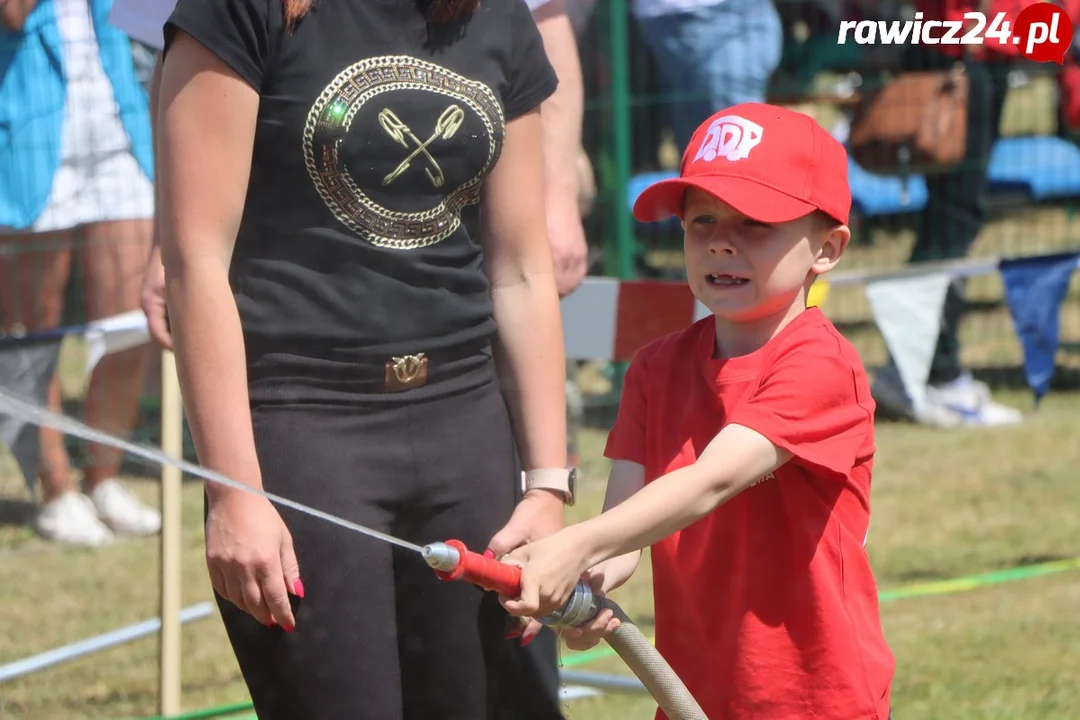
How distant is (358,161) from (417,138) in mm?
95

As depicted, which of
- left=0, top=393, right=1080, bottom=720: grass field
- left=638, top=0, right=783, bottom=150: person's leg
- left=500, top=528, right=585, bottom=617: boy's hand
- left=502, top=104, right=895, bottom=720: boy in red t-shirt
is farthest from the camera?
left=638, top=0, right=783, bottom=150: person's leg

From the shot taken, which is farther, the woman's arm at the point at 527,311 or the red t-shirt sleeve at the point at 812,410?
the woman's arm at the point at 527,311

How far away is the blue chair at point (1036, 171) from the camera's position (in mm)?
10023

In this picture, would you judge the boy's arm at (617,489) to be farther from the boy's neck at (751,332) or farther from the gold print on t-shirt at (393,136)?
the gold print on t-shirt at (393,136)

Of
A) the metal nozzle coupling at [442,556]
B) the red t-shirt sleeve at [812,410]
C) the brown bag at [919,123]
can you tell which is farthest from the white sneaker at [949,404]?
the metal nozzle coupling at [442,556]

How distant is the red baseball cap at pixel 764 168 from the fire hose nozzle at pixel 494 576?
59cm

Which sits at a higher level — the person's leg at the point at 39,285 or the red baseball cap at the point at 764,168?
the red baseball cap at the point at 764,168

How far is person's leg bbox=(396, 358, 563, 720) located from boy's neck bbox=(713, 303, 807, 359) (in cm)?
37

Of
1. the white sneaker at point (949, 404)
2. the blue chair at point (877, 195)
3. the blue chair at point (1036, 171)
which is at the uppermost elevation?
the blue chair at point (1036, 171)

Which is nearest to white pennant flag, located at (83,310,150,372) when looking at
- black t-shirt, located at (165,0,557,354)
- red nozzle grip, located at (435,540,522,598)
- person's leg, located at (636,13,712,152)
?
person's leg, located at (636,13,712,152)

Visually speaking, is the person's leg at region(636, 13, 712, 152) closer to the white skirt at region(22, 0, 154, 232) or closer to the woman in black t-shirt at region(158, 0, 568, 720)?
the white skirt at region(22, 0, 154, 232)

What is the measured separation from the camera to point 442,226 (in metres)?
2.43

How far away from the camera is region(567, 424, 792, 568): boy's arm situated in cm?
220

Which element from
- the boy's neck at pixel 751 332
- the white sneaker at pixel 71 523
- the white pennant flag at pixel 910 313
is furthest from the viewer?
the white pennant flag at pixel 910 313
